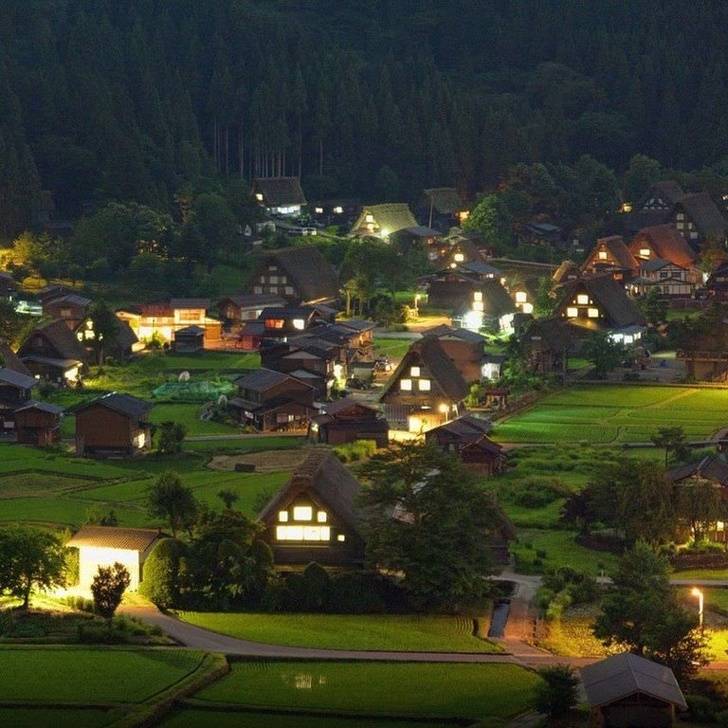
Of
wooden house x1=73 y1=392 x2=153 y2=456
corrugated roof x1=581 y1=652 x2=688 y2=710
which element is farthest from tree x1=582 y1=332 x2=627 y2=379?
corrugated roof x1=581 y1=652 x2=688 y2=710

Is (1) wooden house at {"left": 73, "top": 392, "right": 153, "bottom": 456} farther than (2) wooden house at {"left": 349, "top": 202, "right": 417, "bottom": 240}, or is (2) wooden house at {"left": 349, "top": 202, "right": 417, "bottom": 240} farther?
(2) wooden house at {"left": 349, "top": 202, "right": 417, "bottom": 240}

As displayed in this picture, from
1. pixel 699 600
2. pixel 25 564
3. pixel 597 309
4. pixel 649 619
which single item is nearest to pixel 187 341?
pixel 597 309

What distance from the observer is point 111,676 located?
106 feet

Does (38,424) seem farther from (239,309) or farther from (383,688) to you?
(383,688)

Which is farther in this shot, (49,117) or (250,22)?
(250,22)

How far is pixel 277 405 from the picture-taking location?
59.0 meters

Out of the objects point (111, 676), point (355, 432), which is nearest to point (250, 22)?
point (355, 432)

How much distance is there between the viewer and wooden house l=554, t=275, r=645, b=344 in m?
73.2

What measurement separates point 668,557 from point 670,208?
53512mm

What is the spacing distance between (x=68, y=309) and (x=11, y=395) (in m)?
13.6

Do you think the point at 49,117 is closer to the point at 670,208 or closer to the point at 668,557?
the point at 670,208

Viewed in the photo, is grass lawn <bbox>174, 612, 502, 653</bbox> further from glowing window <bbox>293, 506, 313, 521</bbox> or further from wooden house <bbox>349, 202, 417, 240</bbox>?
wooden house <bbox>349, 202, 417, 240</bbox>

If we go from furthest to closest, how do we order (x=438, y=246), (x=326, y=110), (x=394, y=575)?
(x=326, y=110), (x=438, y=246), (x=394, y=575)

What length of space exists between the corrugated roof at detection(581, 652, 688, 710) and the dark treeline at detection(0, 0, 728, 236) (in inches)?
2227
